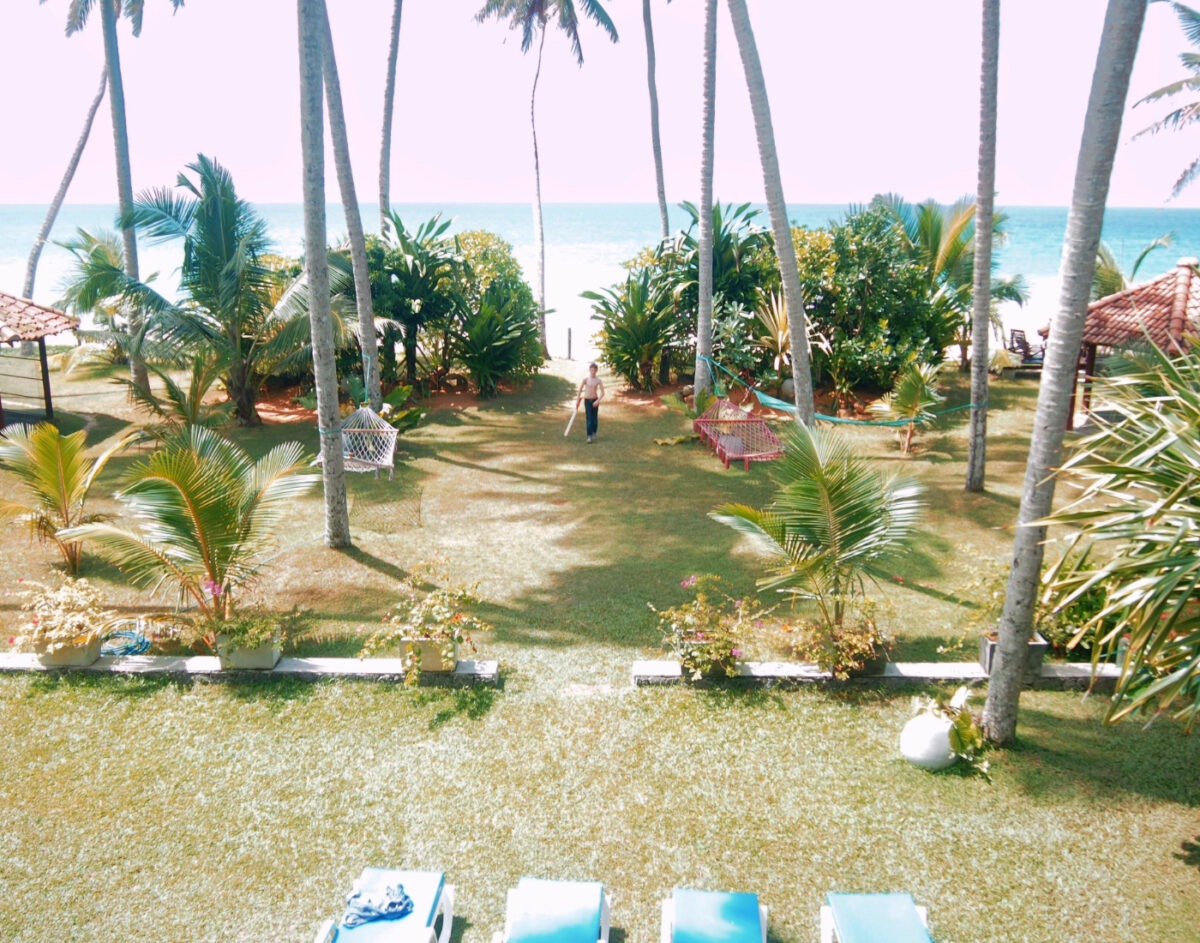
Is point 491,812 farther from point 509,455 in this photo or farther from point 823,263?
point 823,263

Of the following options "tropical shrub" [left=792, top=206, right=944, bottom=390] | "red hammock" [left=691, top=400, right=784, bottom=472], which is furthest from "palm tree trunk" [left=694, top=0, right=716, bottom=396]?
"tropical shrub" [left=792, top=206, right=944, bottom=390]

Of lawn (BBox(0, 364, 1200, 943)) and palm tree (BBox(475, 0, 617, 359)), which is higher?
palm tree (BBox(475, 0, 617, 359))

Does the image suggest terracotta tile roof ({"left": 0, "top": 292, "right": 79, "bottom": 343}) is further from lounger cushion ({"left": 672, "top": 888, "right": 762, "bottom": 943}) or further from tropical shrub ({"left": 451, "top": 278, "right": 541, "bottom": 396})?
lounger cushion ({"left": 672, "top": 888, "right": 762, "bottom": 943})

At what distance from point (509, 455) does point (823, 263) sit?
685cm

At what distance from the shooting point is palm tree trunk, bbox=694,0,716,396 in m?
13.7

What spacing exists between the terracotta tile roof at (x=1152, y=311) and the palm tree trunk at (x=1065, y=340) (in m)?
8.34

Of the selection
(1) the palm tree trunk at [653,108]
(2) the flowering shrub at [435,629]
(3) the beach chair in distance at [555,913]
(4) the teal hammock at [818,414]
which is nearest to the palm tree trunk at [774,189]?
(4) the teal hammock at [818,414]

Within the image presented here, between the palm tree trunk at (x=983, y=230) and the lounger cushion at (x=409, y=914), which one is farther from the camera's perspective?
the palm tree trunk at (x=983, y=230)

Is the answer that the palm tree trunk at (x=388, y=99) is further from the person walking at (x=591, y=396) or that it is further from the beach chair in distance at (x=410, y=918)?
the beach chair in distance at (x=410, y=918)

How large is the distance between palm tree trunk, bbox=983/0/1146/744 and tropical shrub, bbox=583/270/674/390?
1133 centimetres

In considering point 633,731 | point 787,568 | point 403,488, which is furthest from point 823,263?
point 633,731

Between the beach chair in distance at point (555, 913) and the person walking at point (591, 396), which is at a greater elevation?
the person walking at point (591, 396)

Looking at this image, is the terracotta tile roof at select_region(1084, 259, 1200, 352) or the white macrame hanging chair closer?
the white macrame hanging chair

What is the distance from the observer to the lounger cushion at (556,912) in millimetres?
4316
